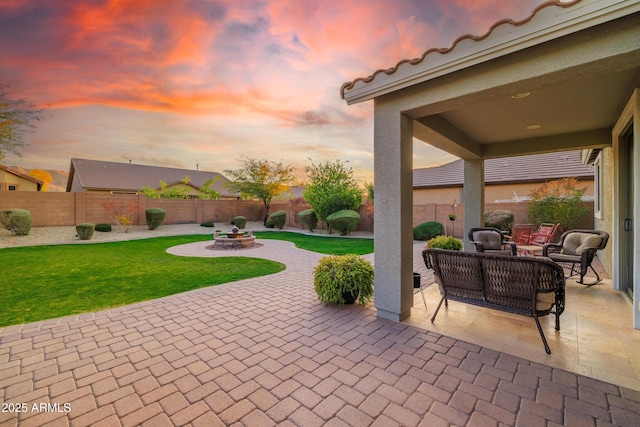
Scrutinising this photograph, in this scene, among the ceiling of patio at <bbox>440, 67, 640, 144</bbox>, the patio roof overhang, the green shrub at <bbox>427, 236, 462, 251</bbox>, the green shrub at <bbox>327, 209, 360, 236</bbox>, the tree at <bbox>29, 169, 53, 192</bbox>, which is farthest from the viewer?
the tree at <bbox>29, 169, 53, 192</bbox>

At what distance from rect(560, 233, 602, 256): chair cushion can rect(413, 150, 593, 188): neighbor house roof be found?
8500mm

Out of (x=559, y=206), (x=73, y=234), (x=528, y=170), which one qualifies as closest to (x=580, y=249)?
(x=559, y=206)

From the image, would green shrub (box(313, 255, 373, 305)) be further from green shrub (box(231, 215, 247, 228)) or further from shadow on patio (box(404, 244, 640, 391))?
green shrub (box(231, 215, 247, 228))

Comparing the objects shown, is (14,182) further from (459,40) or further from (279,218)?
(459,40)

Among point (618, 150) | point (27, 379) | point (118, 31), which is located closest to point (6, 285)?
point (27, 379)

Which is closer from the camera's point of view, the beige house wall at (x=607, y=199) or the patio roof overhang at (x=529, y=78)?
the patio roof overhang at (x=529, y=78)

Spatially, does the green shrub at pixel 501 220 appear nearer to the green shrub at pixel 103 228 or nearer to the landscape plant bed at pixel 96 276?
the landscape plant bed at pixel 96 276

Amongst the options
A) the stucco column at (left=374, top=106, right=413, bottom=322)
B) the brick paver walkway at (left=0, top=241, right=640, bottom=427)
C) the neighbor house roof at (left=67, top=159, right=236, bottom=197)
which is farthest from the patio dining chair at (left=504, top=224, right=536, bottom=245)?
the neighbor house roof at (left=67, top=159, right=236, bottom=197)

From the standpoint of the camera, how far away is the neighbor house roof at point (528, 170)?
1410 centimetres

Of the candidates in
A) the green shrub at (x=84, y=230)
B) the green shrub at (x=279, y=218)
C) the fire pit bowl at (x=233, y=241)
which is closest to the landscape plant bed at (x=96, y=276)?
the fire pit bowl at (x=233, y=241)

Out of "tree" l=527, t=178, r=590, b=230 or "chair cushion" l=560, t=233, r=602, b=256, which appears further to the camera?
"tree" l=527, t=178, r=590, b=230

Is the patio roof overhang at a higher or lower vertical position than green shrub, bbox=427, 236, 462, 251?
higher

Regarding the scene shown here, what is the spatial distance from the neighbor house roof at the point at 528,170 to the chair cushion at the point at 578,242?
8.50m

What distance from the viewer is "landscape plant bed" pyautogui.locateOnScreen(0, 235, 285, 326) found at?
13.6 feet
